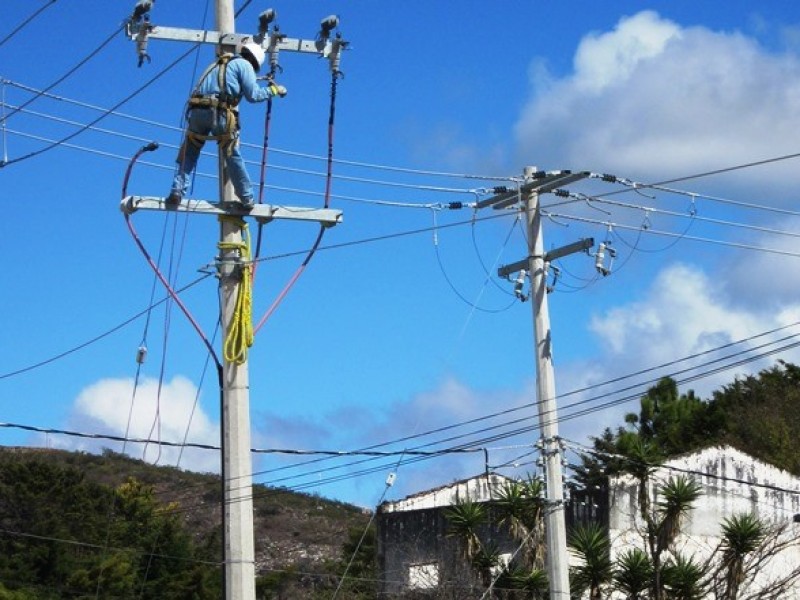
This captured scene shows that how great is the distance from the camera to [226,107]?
17359mm

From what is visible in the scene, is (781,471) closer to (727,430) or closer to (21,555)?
(727,430)

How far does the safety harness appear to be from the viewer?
→ 17312 mm

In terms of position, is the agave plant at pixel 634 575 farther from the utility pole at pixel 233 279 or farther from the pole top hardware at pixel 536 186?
the utility pole at pixel 233 279

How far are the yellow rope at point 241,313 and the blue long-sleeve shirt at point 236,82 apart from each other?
4.18ft

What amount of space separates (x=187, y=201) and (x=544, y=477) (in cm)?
958

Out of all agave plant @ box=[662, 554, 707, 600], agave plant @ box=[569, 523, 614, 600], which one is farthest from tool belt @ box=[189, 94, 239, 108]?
agave plant @ box=[662, 554, 707, 600]

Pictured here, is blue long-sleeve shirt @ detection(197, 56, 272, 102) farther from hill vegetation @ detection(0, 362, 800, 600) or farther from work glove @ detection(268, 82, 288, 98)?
hill vegetation @ detection(0, 362, 800, 600)

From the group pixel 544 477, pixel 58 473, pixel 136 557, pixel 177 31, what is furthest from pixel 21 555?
pixel 177 31

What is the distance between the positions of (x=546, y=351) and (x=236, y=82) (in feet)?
30.3

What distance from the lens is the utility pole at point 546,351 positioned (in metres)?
24.7

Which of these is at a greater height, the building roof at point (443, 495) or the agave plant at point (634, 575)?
the building roof at point (443, 495)

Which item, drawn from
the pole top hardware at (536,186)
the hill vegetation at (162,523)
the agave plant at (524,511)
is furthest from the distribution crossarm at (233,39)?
the hill vegetation at (162,523)

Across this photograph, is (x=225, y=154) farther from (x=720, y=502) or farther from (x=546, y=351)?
(x=720, y=502)

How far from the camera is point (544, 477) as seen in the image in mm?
25172
